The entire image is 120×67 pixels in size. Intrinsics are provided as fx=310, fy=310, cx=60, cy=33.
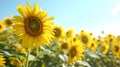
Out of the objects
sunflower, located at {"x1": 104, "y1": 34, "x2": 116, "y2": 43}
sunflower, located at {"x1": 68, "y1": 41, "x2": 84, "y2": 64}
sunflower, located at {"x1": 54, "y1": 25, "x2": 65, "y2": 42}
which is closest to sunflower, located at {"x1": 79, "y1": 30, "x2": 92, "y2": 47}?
sunflower, located at {"x1": 54, "y1": 25, "x2": 65, "y2": 42}

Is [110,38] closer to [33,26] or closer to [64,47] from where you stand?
[64,47]

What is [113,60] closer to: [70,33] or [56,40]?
[70,33]

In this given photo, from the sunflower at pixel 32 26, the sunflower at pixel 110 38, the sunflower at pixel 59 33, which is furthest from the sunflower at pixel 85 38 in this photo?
the sunflower at pixel 32 26

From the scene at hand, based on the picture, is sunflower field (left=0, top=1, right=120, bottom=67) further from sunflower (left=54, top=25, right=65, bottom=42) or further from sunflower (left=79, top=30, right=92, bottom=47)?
sunflower (left=79, top=30, right=92, bottom=47)

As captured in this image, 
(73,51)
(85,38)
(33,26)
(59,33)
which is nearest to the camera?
(33,26)

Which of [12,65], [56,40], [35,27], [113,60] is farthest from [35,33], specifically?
[113,60]

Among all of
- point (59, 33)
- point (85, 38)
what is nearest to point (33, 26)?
point (59, 33)

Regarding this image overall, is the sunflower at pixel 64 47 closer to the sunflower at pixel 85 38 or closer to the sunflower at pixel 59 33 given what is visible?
the sunflower at pixel 59 33
